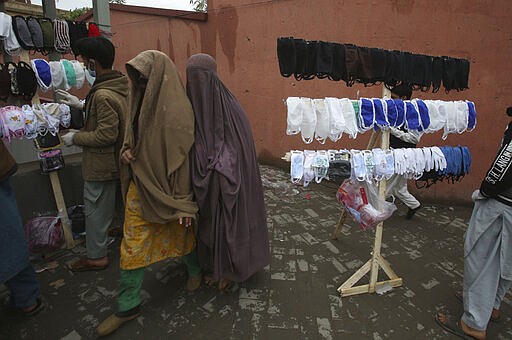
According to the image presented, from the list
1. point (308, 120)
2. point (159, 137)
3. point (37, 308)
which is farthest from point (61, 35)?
point (308, 120)

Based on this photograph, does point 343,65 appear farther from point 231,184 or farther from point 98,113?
point 98,113

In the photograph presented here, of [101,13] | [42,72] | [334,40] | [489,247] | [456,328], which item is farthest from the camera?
[334,40]

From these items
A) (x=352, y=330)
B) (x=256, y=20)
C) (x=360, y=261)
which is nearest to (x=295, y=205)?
(x=360, y=261)

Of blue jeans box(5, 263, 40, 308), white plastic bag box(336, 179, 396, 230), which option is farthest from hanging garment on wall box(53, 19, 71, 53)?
white plastic bag box(336, 179, 396, 230)

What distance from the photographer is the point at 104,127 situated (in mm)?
2527

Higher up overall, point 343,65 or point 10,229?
point 343,65

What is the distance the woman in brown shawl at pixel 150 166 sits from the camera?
2.01 m

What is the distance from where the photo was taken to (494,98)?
409 cm

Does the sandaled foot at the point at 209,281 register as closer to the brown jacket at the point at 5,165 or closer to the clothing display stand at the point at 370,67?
the clothing display stand at the point at 370,67

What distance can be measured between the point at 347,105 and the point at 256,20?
13.9 ft

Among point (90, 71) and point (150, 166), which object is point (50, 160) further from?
point (150, 166)

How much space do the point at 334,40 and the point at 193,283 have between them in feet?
13.7

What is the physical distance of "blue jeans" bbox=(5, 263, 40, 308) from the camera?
2168 millimetres

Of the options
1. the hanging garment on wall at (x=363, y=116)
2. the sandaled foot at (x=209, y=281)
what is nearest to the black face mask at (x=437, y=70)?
the hanging garment on wall at (x=363, y=116)
